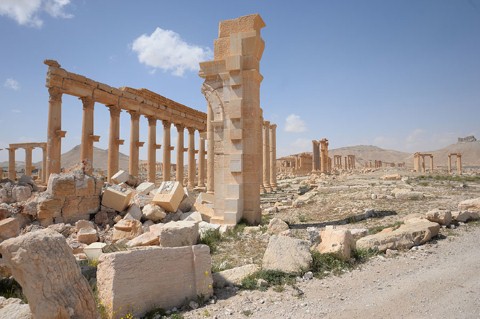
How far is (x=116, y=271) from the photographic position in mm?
3859

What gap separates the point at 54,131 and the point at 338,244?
1574cm

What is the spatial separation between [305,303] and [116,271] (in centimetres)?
241

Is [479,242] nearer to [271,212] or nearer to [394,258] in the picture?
Result: [394,258]

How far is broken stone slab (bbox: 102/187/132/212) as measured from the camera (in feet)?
31.8

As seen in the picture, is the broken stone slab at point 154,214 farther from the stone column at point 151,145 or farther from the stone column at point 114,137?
the stone column at point 151,145

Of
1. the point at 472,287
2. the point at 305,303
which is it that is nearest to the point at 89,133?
the point at 305,303

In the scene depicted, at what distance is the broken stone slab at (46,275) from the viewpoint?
2854 millimetres

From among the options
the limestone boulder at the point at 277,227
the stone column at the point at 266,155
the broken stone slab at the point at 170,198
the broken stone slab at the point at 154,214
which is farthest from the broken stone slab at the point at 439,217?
the stone column at the point at 266,155

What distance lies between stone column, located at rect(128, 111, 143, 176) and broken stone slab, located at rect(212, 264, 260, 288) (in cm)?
1689

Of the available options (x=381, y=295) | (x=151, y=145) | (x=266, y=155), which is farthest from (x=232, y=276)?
(x=151, y=145)

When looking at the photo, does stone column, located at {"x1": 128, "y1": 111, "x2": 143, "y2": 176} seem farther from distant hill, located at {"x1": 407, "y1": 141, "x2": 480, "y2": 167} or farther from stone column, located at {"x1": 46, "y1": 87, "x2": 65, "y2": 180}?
distant hill, located at {"x1": 407, "y1": 141, "x2": 480, "y2": 167}

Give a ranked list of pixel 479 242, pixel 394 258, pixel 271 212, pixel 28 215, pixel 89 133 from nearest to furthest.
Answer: pixel 394 258, pixel 479 242, pixel 28 215, pixel 271 212, pixel 89 133

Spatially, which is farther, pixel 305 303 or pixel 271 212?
pixel 271 212

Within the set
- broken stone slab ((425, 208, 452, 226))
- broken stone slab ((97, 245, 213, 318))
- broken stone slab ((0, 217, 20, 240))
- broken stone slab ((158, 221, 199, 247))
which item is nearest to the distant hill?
broken stone slab ((425, 208, 452, 226))
